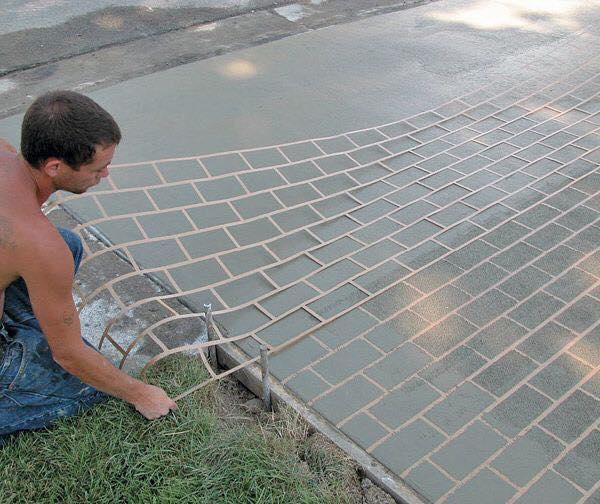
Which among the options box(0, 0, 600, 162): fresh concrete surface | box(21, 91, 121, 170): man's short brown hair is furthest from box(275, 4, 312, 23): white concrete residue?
box(21, 91, 121, 170): man's short brown hair

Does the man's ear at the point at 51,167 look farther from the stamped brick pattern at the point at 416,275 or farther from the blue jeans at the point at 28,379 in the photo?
the stamped brick pattern at the point at 416,275

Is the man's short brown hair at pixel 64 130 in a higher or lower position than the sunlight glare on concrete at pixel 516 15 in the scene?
higher

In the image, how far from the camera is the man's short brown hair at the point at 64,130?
1.87 meters

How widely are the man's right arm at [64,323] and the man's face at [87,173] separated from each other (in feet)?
0.60

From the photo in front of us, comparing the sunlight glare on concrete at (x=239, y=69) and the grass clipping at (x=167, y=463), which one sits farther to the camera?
the sunlight glare on concrete at (x=239, y=69)

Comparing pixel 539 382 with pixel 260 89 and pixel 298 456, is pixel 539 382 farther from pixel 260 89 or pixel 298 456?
pixel 260 89

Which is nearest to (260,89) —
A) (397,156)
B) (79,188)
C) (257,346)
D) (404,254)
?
(397,156)

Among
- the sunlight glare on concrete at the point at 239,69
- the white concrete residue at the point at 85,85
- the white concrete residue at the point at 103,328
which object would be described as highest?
the white concrete residue at the point at 103,328

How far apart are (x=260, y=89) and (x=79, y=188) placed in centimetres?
319

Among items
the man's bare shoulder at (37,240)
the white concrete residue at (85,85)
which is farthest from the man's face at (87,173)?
the white concrete residue at (85,85)

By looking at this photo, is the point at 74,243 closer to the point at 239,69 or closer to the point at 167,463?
the point at 167,463

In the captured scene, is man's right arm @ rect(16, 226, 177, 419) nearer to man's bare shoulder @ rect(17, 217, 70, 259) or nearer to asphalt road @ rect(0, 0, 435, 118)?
man's bare shoulder @ rect(17, 217, 70, 259)

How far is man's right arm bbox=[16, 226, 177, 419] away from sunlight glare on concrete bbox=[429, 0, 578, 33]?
18.3 feet

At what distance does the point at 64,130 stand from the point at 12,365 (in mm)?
834
